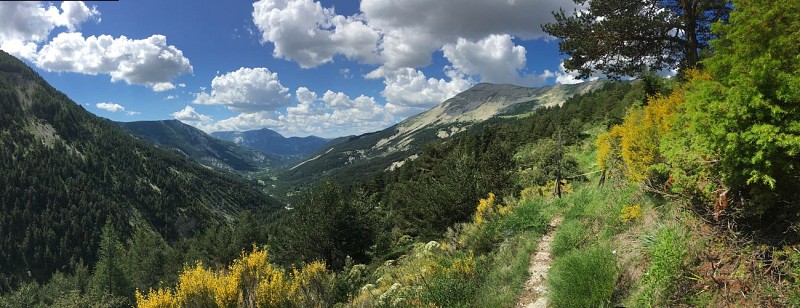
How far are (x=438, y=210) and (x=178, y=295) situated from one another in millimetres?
18200

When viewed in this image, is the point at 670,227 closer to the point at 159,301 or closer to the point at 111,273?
the point at 159,301

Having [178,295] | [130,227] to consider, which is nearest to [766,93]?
[178,295]

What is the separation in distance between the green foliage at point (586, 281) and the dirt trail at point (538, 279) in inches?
28.6

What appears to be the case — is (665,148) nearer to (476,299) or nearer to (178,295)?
(476,299)

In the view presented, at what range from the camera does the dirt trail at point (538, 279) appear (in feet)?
24.5

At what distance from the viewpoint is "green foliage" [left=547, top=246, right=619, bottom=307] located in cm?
601

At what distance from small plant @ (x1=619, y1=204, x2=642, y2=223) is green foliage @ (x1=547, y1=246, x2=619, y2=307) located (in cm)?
151

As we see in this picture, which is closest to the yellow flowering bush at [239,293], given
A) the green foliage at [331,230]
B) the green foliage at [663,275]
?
the green foliage at [663,275]

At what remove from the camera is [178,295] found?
25.9 ft

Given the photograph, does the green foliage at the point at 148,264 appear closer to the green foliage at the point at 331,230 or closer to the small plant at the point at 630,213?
the green foliage at the point at 331,230

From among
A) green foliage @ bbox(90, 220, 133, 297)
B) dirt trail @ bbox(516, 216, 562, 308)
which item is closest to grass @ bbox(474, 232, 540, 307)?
dirt trail @ bbox(516, 216, 562, 308)

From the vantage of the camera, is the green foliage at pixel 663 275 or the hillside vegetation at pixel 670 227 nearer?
the hillside vegetation at pixel 670 227

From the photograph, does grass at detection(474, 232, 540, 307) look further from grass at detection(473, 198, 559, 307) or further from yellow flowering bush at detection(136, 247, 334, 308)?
yellow flowering bush at detection(136, 247, 334, 308)

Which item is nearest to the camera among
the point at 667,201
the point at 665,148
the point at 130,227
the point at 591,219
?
the point at 665,148
